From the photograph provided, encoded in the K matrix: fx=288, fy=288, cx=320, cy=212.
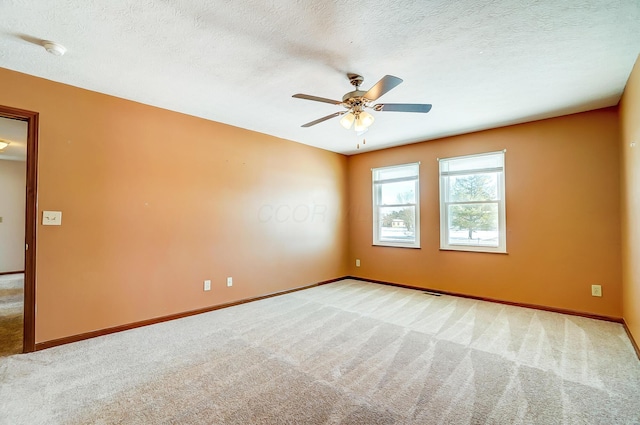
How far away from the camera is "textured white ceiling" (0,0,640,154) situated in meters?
1.84

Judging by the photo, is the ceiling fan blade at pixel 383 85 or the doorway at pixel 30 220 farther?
the doorway at pixel 30 220

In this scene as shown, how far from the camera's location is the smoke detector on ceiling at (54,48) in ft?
7.14

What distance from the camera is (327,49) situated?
2.26 m

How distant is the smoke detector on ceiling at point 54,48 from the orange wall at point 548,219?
183 inches

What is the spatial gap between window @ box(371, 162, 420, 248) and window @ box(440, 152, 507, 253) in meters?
0.48

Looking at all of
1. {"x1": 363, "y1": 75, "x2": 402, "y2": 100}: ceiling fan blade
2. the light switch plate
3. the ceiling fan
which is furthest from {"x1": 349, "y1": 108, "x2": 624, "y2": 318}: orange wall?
the light switch plate

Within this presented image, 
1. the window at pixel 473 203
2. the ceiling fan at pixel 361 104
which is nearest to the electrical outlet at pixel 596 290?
the window at pixel 473 203

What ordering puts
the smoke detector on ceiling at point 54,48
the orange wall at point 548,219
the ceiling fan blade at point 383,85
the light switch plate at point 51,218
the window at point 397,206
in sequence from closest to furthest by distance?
the ceiling fan blade at point 383,85
the smoke detector on ceiling at point 54,48
the light switch plate at point 51,218
the orange wall at point 548,219
the window at point 397,206

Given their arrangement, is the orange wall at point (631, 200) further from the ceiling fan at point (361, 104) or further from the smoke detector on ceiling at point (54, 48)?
the smoke detector on ceiling at point (54, 48)

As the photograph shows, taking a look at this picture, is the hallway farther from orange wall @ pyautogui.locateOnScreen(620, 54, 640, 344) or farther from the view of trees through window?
orange wall @ pyautogui.locateOnScreen(620, 54, 640, 344)

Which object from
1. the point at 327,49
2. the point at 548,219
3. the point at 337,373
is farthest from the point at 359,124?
the point at 548,219

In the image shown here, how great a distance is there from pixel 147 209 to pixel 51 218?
2.71 feet

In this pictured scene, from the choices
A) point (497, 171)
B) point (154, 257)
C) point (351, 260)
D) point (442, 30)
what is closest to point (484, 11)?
point (442, 30)

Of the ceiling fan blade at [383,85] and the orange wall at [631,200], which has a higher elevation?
the ceiling fan blade at [383,85]
